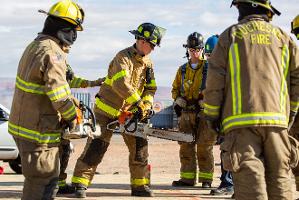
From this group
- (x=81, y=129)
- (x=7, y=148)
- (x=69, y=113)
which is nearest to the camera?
(x=69, y=113)

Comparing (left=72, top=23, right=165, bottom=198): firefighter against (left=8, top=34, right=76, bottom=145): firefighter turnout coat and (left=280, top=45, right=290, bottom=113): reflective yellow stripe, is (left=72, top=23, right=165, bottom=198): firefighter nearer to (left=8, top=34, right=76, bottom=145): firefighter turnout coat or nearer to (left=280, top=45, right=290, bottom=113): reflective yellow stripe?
(left=8, top=34, right=76, bottom=145): firefighter turnout coat

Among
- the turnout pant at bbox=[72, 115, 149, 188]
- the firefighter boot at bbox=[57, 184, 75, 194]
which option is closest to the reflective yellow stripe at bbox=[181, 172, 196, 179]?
the turnout pant at bbox=[72, 115, 149, 188]

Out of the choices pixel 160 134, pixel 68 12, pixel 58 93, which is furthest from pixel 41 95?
pixel 160 134

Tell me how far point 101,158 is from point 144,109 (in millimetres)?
818

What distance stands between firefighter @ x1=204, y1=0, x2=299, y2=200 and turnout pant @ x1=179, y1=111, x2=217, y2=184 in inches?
169

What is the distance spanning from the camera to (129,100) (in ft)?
29.8

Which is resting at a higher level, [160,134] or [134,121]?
[134,121]

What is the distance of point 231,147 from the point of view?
242 inches

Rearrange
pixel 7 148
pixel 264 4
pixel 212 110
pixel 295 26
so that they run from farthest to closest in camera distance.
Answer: pixel 7 148, pixel 295 26, pixel 264 4, pixel 212 110

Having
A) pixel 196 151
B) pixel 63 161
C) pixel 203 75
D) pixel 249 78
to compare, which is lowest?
pixel 63 161

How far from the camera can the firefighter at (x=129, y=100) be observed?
911cm

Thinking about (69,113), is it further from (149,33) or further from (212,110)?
(149,33)

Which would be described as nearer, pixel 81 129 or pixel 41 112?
pixel 41 112

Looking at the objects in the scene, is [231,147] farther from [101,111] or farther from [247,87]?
[101,111]
